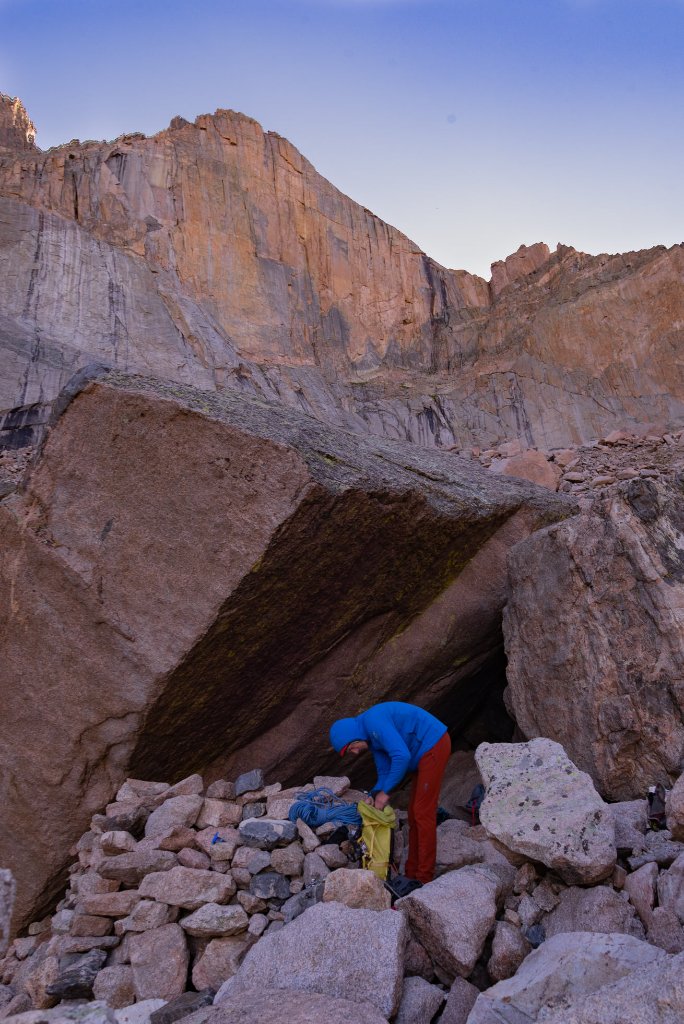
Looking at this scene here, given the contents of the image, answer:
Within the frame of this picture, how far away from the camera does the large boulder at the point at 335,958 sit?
2895 millimetres

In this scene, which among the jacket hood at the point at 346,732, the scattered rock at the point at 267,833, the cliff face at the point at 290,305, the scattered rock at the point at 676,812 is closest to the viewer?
the scattered rock at the point at 676,812

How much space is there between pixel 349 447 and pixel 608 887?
10.3ft

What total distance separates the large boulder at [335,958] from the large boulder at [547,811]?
78 cm

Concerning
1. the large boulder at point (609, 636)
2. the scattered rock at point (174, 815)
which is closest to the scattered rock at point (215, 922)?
the scattered rock at point (174, 815)

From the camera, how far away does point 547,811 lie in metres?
3.71

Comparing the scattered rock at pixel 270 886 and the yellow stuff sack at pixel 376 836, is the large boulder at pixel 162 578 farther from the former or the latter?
the yellow stuff sack at pixel 376 836

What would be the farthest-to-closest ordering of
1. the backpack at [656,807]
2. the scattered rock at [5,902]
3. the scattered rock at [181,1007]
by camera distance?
the scattered rock at [5,902] → the backpack at [656,807] → the scattered rock at [181,1007]

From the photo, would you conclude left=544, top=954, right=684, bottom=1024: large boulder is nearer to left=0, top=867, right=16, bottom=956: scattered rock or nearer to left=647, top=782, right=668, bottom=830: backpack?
left=647, top=782, right=668, bottom=830: backpack

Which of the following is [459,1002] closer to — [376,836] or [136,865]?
[376,836]

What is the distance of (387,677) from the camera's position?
5953mm

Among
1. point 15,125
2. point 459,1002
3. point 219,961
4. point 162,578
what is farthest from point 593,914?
point 15,125

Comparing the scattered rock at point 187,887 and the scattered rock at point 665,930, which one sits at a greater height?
the scattered rock at point 187,887

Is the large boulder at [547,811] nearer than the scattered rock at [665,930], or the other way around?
A: the scattered rock at [665,930]

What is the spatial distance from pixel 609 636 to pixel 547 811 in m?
1.56
